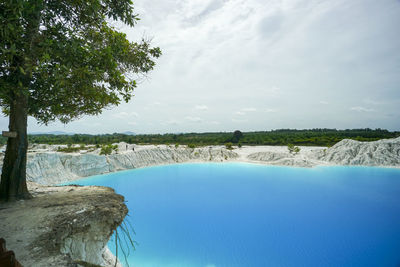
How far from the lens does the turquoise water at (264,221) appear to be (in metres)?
7.36

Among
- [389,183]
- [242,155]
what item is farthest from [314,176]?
[242,155]

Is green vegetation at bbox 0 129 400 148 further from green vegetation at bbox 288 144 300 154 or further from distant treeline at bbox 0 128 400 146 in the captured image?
green vegetation at bbox 288 144 300 154

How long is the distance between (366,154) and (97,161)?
36314 millimetres

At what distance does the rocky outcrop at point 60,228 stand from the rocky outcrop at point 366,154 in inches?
1291

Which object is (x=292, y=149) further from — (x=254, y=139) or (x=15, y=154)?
(x=15, y=154)

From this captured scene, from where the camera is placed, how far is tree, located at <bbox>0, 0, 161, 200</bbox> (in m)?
3.84

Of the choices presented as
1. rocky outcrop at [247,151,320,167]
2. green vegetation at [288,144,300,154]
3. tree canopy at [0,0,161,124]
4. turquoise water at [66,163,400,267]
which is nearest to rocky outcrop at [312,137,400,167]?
rocky outcrop at [247,151,320,167]

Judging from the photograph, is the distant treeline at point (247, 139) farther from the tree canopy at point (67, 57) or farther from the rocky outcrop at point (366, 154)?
the tree canopy at point (67, 57)

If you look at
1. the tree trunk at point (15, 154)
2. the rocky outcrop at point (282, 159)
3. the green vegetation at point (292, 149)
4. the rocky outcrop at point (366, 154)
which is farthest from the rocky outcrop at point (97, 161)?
Result: the rocky outcrop at point (366, 154)

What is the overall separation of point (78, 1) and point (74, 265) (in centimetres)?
518

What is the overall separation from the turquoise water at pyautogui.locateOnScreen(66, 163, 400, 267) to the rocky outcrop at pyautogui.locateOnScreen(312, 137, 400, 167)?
343 inches

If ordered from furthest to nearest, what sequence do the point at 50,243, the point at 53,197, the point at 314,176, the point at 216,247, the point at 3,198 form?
1. the point at 314,176
2. the point at 216,247
3. the point at 53,197
4. the point at 3,198
5. the point at 50,243

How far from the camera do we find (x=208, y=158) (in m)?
32.6

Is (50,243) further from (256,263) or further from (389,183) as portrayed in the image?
(389,183)
